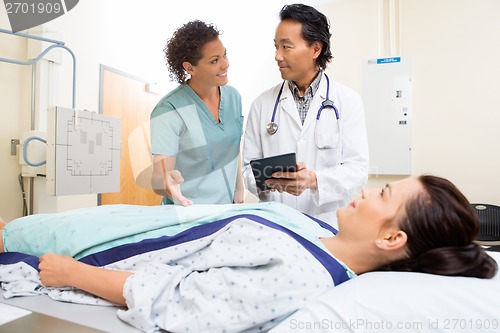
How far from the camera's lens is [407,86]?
110 inches

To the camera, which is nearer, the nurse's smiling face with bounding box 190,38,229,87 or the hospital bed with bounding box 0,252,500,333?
the hospital bed with bounding box 0,252,500,333

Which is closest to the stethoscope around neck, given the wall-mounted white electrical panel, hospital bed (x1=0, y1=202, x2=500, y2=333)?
hospital bed (x1=0, y1=202, x2=500, y2=333)

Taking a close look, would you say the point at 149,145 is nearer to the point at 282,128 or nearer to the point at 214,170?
the point at 214,170

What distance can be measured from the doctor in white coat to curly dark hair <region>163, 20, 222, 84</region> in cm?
36

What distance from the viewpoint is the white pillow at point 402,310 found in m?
0.66

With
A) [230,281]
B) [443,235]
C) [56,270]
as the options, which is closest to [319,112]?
[443,235]

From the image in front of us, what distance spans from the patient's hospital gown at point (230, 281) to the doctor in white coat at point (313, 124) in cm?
50

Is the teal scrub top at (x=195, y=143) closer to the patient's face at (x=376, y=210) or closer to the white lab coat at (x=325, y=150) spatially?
the white lab coat at (x=325, y=150)

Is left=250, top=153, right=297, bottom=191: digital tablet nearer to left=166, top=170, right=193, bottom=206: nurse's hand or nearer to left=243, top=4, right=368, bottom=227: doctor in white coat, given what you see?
left=243, top=4, right=368, bottom=227: doctor in white coat

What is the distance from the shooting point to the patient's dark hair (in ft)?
2.56

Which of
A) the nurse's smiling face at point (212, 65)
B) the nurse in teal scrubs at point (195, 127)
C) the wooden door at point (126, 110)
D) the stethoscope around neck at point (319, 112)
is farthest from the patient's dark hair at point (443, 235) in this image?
the wooden door at point (126, 110)

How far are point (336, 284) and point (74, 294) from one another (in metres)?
0.65

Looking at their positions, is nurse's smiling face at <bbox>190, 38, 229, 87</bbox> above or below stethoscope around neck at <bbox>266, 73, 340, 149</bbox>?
above

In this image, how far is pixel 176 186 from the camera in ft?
4.91
